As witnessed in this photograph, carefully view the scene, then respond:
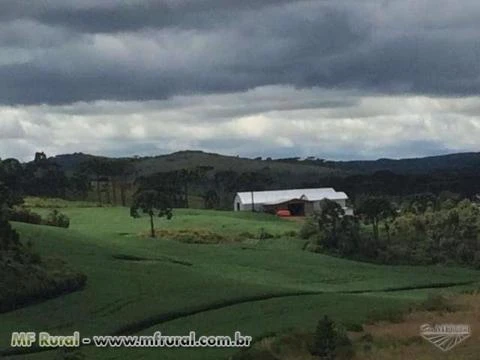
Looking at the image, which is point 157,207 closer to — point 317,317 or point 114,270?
point 114,270

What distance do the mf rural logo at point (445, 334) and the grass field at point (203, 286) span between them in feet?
15.7

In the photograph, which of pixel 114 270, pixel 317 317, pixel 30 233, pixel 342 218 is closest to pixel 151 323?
pixel 317 317

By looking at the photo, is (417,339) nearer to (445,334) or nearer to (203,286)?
(445,334)

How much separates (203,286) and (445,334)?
68.1 feet

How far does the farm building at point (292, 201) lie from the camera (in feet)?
451

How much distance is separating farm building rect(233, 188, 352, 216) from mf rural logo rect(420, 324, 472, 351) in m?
93.7

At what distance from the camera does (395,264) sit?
84.0 m

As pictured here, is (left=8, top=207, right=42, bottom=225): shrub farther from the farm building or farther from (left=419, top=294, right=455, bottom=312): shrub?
the farm building

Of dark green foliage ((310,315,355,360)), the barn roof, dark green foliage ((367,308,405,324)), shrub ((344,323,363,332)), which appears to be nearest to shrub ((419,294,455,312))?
dark green foliage ((367,308,405,324))

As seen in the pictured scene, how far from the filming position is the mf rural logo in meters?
36.3

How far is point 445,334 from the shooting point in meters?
38.0

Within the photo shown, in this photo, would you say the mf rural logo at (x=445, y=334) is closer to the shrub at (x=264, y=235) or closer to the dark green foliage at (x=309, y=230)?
the dark green foliage at (x=309, y=230)

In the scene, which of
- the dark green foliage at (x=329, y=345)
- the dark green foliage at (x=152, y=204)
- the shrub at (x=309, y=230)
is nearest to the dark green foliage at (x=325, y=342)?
the dark green foliage at (x=329, y=345)

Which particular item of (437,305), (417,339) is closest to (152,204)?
(437,305)
